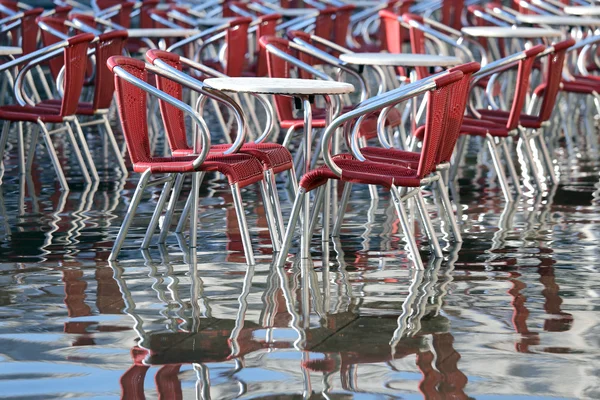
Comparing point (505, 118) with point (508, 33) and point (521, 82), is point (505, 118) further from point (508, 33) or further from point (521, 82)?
point (508, 33)

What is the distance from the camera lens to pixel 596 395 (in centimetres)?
331

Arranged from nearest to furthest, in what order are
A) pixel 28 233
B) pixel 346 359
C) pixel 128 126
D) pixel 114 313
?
pixel 346 359
pixel 114 313
pixel 128 126
pixel 28 233

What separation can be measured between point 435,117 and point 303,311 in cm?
94

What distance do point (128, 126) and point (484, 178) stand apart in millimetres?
2963

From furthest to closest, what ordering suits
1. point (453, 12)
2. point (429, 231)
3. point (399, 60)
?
point (453, 12)
point (399, 60)
point (429, 231)

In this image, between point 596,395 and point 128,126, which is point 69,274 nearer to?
point 128,126

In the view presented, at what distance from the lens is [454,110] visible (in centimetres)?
482

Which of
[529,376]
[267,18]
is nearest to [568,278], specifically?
[529,376]

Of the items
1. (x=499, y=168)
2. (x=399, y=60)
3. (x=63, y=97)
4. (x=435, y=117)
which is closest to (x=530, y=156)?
(x=499, y=168)

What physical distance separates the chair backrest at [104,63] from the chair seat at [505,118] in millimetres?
2028

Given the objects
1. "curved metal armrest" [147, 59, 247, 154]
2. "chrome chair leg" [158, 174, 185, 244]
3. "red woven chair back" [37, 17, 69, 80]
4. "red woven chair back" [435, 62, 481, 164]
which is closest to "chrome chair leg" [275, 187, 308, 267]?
"curved metal armrest" [147, 59, 247, 154]

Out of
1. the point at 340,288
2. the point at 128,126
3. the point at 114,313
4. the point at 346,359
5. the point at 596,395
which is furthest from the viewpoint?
the point at 128,126

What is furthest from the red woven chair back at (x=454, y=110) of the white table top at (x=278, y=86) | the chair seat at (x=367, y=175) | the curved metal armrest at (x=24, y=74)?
the curved metal armrest at (x=24, y=74)

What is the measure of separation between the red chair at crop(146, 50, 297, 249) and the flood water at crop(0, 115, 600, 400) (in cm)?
18
